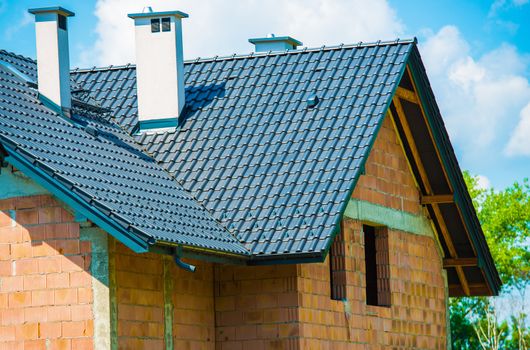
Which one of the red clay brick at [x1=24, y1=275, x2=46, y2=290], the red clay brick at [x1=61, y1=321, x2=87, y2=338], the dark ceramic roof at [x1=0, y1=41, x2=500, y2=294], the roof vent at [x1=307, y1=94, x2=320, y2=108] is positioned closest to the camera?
the red clay brick at [x1=61, y1=321, x2=87, y2=338]

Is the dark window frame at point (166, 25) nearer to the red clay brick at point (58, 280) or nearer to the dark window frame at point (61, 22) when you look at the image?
the dark window frame at point (61, 22)

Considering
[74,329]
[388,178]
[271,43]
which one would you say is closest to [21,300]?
[74,329]

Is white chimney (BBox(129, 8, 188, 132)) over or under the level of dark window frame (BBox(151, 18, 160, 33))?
under

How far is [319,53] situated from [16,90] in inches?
191

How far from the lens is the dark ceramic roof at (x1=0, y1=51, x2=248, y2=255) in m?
16.8

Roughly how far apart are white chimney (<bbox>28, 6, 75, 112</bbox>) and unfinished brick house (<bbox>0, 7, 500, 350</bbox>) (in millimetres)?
24

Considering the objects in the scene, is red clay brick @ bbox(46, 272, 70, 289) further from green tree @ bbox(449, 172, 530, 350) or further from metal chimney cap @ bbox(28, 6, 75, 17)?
green tree @ bbox(449, 172, 530, 350)

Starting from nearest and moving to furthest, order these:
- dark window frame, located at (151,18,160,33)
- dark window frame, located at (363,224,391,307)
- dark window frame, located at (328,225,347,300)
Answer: dark window frame, located at (328,225,347,300), dark window frame, located at (363,224,391,307), dark window frame, located at (151,18,160,33)

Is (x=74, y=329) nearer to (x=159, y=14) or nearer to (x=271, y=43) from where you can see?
(x=159, y=14)

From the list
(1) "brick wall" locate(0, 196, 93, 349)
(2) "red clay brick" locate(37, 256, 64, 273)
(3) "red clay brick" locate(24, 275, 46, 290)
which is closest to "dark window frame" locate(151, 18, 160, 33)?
(1) "brick wall" locate(0, 196, 93, 349)

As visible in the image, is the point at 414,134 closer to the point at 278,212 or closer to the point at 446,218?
the point at 446,218

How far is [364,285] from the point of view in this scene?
68.3 feet

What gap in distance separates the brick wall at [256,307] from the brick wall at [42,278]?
108 inches

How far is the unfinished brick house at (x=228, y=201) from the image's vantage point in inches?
675
